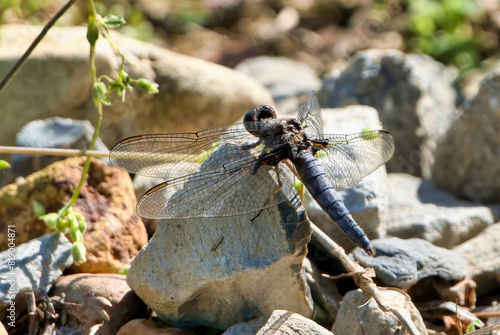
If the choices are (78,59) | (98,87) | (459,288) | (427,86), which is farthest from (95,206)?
(427,86)

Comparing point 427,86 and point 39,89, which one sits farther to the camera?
point 427,86

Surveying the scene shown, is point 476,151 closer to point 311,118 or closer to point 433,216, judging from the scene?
point 433,216

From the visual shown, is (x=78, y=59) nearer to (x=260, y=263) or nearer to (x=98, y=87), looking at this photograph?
(x=98, y=87)

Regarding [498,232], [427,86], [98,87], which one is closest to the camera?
[98,87]

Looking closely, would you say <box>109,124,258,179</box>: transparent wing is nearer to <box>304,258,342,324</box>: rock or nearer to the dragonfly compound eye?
the dragonfly compound eye

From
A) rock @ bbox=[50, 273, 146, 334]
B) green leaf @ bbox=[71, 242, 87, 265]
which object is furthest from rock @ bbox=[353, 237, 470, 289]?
green leaf @ bbox=[71, 242, 87, 265]

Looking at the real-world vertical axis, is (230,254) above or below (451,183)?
above

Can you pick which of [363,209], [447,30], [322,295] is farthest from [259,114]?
[447,30]
